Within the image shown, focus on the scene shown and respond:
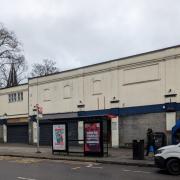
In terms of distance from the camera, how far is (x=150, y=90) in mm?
30297

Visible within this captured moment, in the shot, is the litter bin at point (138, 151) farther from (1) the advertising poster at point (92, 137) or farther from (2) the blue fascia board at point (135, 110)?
(2) the blue fascia board at point (135, 110)

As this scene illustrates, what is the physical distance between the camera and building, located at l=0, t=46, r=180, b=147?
28922mm

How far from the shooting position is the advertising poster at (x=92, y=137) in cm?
2475

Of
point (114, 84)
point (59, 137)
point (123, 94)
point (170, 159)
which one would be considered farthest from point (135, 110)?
point (170, 159)

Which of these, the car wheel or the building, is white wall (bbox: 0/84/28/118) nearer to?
the building

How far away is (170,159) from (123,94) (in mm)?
16071

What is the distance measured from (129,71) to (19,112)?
1725 cm

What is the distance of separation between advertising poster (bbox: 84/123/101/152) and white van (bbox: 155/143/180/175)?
8221mm

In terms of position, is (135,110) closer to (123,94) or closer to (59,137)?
(123,94)

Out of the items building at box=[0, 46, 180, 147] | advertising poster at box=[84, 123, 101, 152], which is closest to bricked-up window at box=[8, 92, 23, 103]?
building at box=[0, 46, 180, 147]

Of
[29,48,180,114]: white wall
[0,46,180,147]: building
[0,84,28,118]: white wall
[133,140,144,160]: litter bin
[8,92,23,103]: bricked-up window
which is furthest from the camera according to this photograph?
[8,92,23,103]: bricked-up window

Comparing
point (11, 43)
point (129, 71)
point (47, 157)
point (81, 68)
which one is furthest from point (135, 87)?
point (11, 43)

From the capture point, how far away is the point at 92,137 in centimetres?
2495

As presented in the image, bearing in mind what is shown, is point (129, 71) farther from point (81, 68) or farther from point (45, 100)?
point (45, 100)
